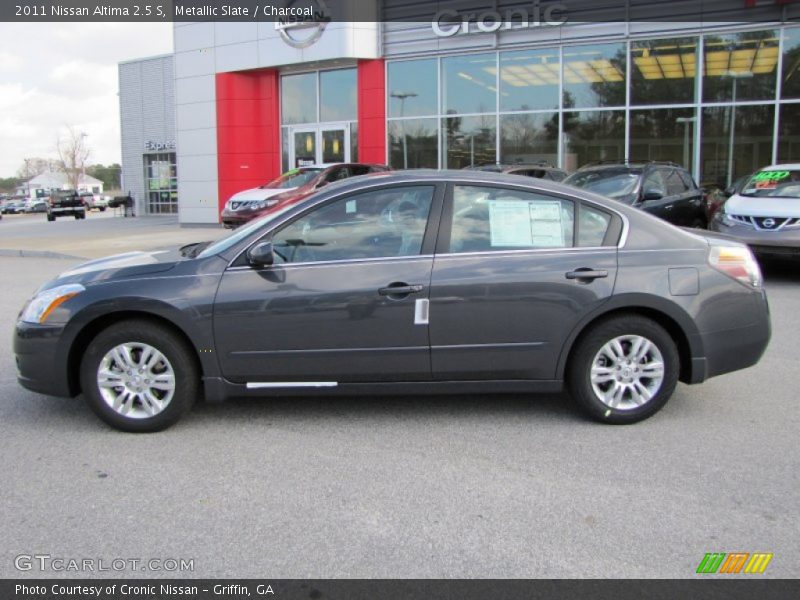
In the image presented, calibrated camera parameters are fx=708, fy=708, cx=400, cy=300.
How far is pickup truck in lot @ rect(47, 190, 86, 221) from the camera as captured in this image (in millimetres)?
37562

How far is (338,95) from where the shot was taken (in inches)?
819

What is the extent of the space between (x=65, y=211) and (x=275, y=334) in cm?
3804

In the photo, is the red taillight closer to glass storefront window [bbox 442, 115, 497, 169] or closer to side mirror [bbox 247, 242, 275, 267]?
side mirror [bbox 247, 242, 275, 267]

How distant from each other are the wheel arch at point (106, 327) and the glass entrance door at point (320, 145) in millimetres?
16621

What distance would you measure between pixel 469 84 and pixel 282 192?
21.6 ft

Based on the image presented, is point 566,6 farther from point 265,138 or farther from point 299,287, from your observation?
point 299,287

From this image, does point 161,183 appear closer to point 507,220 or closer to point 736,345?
point 507,220

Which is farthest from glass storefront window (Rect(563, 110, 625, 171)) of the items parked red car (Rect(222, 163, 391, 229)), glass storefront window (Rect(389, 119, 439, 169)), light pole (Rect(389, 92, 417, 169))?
parked red car (Rect(222, 163, 391, 229))

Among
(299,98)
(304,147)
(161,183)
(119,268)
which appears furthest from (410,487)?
(161,183)

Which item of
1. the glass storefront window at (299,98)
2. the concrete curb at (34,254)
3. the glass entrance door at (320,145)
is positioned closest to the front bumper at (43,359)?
the concrete curb at (34,254)

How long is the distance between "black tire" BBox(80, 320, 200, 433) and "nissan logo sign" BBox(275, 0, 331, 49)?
17038 mm

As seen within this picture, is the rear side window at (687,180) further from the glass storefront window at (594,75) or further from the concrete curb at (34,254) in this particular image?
the concrete curb at (34,254)

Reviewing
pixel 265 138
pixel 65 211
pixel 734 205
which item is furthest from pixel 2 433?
pixel 65 211

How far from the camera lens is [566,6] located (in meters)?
17.6
